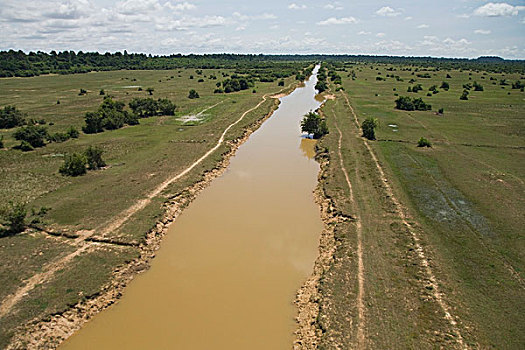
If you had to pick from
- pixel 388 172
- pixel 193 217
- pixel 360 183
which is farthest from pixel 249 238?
pixel 388 172

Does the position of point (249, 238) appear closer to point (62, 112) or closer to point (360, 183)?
point (360, 183)

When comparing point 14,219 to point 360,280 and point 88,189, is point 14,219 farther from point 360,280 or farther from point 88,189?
point 360,280

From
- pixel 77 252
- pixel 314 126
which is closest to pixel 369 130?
pixel 314 126

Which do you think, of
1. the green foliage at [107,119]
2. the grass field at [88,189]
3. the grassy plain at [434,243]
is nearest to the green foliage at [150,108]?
the grass field at [88,189]

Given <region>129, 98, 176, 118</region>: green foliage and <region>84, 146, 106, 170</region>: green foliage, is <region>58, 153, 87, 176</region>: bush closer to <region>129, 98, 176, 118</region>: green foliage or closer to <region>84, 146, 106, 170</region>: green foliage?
<region>84, 146, 106, 170</region>: green foliage

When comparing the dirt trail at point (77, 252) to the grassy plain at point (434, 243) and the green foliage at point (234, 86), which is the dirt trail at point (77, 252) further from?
the green foliage at point (234, 86)
